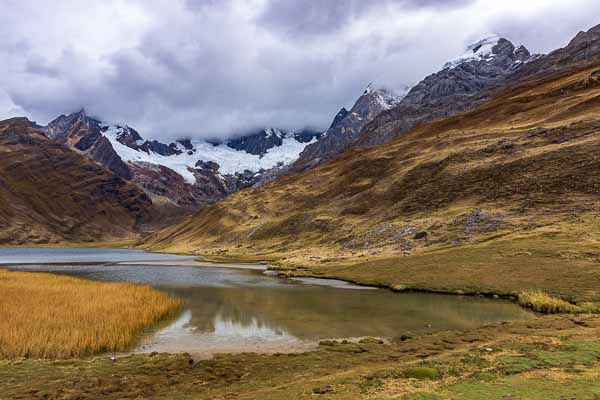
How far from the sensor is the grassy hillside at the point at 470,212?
49812mm

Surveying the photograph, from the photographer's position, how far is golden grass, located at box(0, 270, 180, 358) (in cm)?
2502

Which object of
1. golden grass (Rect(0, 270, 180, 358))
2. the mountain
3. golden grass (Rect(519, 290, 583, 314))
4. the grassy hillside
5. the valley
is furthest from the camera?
the mountain

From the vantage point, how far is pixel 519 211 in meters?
76.1

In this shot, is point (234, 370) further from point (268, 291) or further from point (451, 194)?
point (451, 194)

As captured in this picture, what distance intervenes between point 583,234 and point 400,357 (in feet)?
150

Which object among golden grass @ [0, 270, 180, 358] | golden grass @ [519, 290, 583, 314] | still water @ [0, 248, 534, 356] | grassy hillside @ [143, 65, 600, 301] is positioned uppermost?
grassy hillside @ [143, 65, 600, 301]

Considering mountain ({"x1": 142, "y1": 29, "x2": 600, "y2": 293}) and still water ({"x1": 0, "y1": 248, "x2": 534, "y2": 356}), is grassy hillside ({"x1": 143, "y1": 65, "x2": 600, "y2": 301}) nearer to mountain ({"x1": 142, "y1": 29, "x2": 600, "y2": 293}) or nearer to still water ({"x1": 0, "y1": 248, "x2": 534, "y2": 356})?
mountain ({"x1": 142, "y1": 29, "x2": 600, "y2": 293})

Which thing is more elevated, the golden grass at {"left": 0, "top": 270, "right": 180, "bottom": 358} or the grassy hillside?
the grassy hillside

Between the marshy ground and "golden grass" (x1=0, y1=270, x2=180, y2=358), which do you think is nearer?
the marshy ground

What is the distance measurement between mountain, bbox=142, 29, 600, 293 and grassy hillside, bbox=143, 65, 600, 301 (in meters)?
0.34

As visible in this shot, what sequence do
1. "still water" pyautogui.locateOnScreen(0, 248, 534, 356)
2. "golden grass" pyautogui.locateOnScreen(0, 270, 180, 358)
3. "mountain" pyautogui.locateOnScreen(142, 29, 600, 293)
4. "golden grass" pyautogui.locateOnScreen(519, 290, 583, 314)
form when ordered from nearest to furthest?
"golden grass" pyautogui.locateOnScreen(0, 270, 180, 358) < "still water" pyautogui.locateOnScreen(0, 248, 534, 356) < "golden grass" pyautogui.locateOnScreen(519, 290, 583, 314) < "mountain" pyautogui.locateOnScreen(142, 29, 600, 293)

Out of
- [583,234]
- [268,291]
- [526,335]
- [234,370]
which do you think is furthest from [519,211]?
[234,370]

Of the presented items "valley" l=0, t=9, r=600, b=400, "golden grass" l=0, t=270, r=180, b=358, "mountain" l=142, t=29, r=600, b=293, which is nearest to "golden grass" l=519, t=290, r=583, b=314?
"valley" l=0, t=9, r=600, b=400

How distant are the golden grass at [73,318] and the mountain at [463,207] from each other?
100 feet
